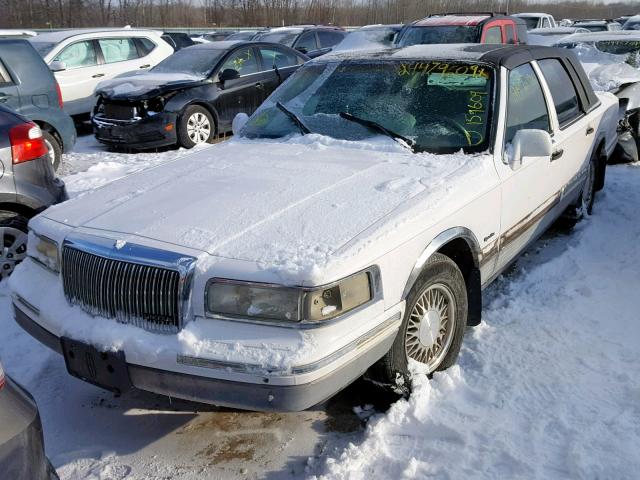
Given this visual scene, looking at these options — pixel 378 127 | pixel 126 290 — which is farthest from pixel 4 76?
pixel 126 290

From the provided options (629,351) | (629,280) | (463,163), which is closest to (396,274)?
(463,163)

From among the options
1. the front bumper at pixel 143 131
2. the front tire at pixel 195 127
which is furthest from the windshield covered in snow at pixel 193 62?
the front bumper at pixel 143 131

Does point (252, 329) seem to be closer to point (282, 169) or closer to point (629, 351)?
point (282, 169)

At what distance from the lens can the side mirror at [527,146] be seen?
142 inches

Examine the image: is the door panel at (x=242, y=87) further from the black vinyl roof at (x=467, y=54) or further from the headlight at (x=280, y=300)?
the headlight at (x=280, y=300)

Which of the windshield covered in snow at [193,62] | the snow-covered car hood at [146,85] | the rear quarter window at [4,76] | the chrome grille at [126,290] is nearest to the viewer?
the chrome grille at [126,290]

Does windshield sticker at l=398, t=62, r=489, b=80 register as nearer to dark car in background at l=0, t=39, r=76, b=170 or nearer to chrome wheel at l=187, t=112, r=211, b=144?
dark car in background at l=0, t=39, r=76, b=170

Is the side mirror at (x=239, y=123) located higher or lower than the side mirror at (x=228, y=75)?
lower

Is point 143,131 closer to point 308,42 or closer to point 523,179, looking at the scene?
point 523,179

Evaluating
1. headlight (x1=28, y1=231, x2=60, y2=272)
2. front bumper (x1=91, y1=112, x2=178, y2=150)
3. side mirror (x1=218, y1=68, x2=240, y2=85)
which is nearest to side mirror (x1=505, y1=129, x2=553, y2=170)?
headlight (x1=28, y1=231, x2=60, y2=272)

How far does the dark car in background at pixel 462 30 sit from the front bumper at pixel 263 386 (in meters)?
8.95

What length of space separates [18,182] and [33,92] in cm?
311

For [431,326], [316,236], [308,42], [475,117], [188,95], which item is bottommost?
[431,326]

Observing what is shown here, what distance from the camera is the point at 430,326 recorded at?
320 cm
